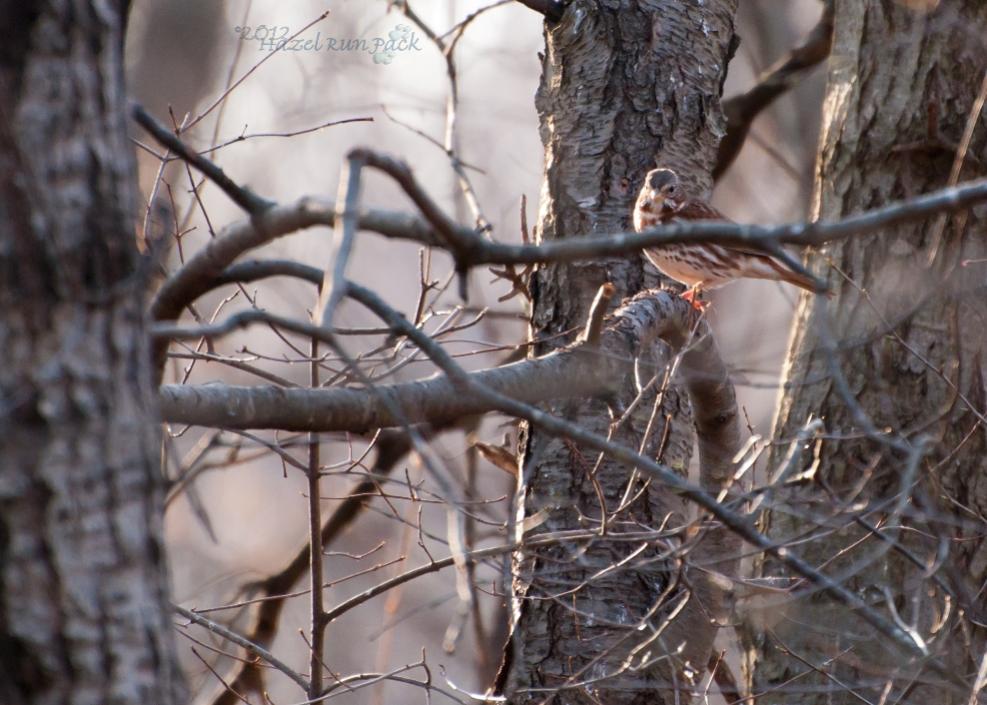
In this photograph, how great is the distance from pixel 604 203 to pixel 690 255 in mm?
683

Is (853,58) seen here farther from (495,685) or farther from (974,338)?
(495,685)

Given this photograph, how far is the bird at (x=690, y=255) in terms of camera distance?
13.6 feet

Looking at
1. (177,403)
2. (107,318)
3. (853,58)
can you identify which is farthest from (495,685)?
(853,58)

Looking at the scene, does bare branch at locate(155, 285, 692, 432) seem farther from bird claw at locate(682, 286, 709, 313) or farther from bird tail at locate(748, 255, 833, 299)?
bird tail at locate(748, 255, 833, 299)

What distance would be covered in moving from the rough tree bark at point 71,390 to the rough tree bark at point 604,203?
2101 millimetres

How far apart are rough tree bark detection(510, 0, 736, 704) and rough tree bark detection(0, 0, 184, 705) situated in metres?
2.10

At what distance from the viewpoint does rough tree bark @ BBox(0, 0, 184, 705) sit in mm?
1780

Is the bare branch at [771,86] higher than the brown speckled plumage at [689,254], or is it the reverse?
the bare branch at [771,86]

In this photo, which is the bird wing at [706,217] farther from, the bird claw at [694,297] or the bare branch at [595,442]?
the bare branch at [595,442]

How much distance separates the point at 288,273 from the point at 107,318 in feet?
1.06

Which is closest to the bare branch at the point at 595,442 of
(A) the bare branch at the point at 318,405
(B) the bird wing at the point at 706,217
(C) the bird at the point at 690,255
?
(A) the bare branch at the point at 318,405

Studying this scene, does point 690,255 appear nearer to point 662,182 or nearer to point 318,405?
point 662,182

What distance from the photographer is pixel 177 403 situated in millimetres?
2430

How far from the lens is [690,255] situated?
4699mm
